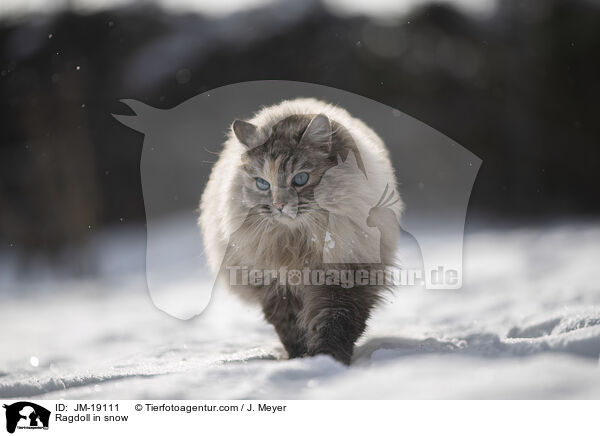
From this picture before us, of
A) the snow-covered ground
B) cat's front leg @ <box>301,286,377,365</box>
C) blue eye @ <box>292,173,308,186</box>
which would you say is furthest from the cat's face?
the snow-covered ground

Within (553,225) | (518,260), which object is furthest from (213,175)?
(553,225)

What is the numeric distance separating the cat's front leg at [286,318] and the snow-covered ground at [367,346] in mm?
81

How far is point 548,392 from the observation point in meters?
1.39

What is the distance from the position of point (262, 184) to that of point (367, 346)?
30.6 inches

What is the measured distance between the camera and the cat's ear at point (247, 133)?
2.06 meters

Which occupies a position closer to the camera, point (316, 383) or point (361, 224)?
point (316, 383)

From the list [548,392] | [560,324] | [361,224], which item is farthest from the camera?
[361,224]

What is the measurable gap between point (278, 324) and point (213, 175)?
862 millimetres

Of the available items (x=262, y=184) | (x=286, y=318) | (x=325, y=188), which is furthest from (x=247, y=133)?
(x=286, y=318)

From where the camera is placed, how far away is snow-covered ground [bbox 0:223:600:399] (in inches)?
59.6

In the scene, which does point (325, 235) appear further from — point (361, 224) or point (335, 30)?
point (335, 30)
